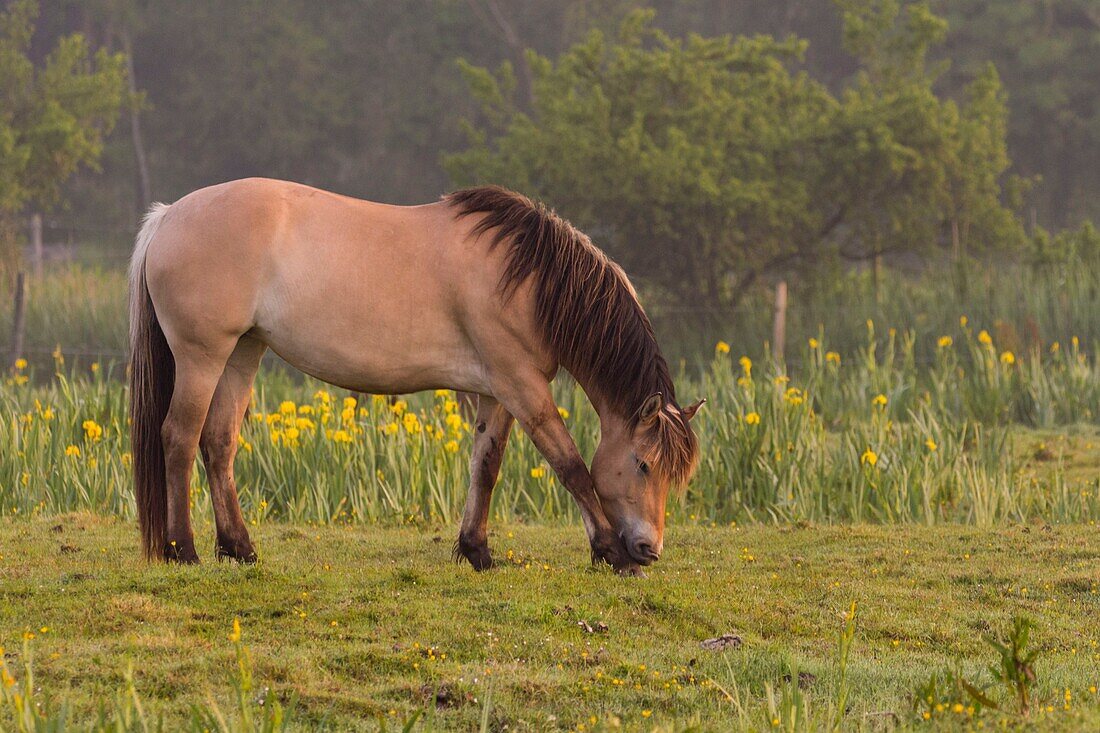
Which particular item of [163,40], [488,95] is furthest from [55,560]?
[163,40]

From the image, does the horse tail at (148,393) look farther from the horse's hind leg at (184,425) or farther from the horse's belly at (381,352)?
the horse's belly at (381,352)

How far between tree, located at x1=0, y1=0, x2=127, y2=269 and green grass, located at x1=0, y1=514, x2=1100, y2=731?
1506 cm

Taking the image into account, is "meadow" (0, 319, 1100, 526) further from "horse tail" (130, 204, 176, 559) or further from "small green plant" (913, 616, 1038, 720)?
"small green plant" (913, 616, 1038, 720)

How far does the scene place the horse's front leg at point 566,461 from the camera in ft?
17.6

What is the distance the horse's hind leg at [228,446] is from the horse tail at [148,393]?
19 centimetres

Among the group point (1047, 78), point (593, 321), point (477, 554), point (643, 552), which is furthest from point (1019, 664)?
point (1047, 78)

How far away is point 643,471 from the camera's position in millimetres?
5406

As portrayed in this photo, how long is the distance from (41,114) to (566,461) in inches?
711

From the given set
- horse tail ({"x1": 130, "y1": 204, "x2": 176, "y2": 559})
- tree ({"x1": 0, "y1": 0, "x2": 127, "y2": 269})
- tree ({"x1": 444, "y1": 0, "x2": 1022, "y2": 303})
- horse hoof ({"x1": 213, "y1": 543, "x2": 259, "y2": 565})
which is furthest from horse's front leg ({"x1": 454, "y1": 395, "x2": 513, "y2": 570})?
tree ({"x1": 0, "y1": 0, "x2": 127, "y2": 269})

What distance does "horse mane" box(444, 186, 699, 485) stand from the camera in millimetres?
5371

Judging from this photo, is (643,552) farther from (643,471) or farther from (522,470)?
(522,470)

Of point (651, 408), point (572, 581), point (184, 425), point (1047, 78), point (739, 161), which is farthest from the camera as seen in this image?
point (1047, 78)

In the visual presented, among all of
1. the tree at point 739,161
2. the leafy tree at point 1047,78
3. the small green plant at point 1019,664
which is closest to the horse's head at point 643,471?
the small green plant at point 1019,664

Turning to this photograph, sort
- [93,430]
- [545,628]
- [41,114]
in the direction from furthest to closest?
[41,114], [93,430], [545,628]
